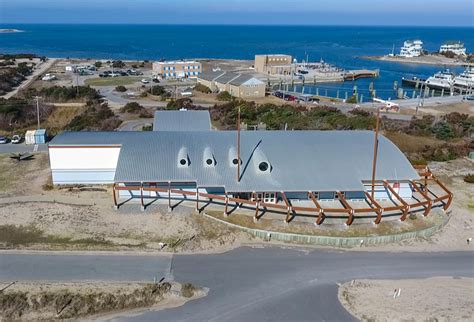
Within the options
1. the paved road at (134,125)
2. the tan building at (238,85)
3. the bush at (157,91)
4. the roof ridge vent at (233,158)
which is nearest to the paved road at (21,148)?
the paved road at (134,125)

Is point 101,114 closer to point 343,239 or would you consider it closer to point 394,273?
point 343,239

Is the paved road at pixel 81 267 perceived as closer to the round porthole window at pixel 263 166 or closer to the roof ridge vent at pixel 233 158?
the roof ridge vent at pixel 233 158

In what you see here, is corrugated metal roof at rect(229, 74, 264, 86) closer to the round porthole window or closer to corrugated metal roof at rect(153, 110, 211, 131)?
corrugated metal roof at rect(153, 110, 211, 131)

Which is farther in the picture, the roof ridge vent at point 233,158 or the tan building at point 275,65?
the tan building at point 275,65

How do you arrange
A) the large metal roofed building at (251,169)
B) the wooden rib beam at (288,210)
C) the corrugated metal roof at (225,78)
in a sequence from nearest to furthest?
1. the wooden rib beam at (288,210)
2. the large metal roofed building at (251,169)
3. the corrugated metal roof at (225,78)

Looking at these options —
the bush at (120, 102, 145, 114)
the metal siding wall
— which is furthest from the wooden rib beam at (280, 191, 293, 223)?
the bush at (120, 102, 145, 114)

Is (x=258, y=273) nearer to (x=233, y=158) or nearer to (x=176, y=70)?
(x=233, y=158)

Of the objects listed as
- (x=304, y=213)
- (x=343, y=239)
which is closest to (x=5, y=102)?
(x=304, y=213)

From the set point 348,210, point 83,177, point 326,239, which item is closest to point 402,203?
point 348,210
